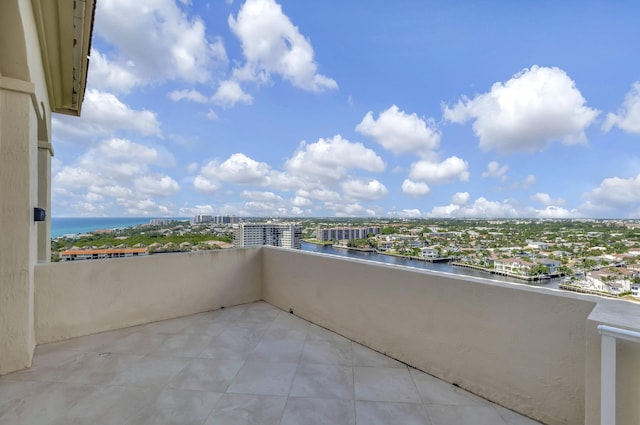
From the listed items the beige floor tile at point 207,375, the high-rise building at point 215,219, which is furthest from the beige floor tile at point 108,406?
the high-rise building at point 215,219

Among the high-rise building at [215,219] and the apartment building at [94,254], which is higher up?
the high-rise building at [215,219]

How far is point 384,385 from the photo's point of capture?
2.25 metres

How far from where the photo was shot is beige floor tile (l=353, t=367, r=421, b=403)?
6.88ft

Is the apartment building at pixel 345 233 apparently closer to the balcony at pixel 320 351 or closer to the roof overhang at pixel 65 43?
the balcony at pixel 320 351

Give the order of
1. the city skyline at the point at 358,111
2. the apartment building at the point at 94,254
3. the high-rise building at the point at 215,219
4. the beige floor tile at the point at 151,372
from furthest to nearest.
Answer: the high-rise building at the point at 215,219, the city skyline at the point at 358,111, the apartment building at the point at 94,254, the beige floor tile at the point at 151,372

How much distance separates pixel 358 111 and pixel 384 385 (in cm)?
890

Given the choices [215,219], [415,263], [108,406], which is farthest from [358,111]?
[108,406]

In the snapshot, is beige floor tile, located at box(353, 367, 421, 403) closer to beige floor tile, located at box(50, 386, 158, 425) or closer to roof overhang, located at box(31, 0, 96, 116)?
beige floor tile, located at box(50, 386, 158, 425)

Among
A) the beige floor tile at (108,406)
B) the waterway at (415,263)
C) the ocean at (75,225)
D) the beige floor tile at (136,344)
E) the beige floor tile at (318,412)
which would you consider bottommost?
the beige floor tile at (136,344)

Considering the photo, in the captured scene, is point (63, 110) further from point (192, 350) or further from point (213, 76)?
point (192, 350)

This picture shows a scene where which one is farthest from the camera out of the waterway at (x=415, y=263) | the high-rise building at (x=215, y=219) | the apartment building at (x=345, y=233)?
the high-rise building at (x=215, y=219)

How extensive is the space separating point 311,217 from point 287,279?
2.50 meters

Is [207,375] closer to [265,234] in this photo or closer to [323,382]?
[323,382]

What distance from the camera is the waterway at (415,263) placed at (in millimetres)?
2030
